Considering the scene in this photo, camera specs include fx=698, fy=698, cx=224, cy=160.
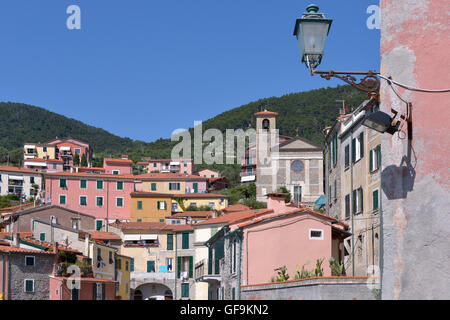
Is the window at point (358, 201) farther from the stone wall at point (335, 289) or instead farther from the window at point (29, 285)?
the window at point (29, 285)

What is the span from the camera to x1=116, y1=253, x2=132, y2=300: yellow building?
63.6 meters

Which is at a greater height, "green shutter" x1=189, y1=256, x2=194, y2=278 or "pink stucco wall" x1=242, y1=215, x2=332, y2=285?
"pink stucco wall" x1=242, y1=215, x2=332, y2=285

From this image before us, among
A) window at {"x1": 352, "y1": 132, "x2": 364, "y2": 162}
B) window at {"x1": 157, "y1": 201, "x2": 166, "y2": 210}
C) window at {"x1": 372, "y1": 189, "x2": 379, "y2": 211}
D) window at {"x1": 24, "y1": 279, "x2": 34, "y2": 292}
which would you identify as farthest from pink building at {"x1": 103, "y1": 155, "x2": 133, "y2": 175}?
window at {"x1": 372, "y1": 189, "x2": 379, "y2": 211}

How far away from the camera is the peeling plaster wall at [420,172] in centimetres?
633

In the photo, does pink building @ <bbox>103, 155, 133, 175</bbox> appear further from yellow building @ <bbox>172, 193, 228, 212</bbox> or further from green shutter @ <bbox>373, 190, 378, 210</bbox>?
green shutter @ <bbox>373, 190, 378, 210</bbox>

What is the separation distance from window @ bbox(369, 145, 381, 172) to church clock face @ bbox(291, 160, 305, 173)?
67.9 meters

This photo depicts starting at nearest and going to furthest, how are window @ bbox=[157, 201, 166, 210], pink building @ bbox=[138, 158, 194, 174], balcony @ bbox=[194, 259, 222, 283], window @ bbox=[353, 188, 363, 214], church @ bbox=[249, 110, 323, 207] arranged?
window @ bbox=[353, 188, 363, 214] < balcony @ bbox=[194, 259, 222, 283] < window @ bbox=[157, 201, 166, 210] < church @ bbox=[249, 110, 323, 207] < pink building @ bbox=[138, 158, 194, 174]

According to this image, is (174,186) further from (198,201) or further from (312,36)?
(312,36)

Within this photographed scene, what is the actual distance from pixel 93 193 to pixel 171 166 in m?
44.5

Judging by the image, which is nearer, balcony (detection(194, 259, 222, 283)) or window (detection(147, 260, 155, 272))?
balcony (detection(194, 259, 222, 283))

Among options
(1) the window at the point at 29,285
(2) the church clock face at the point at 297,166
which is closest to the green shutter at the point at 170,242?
(1) the window at the point at 29,285

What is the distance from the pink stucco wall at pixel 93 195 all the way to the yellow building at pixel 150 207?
1362 mm

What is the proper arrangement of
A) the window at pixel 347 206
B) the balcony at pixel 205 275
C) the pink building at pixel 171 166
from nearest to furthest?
1. the window at pixel 347 206
2. the balcony at pixel 205 275
3. the pink building at pixel 171 166
